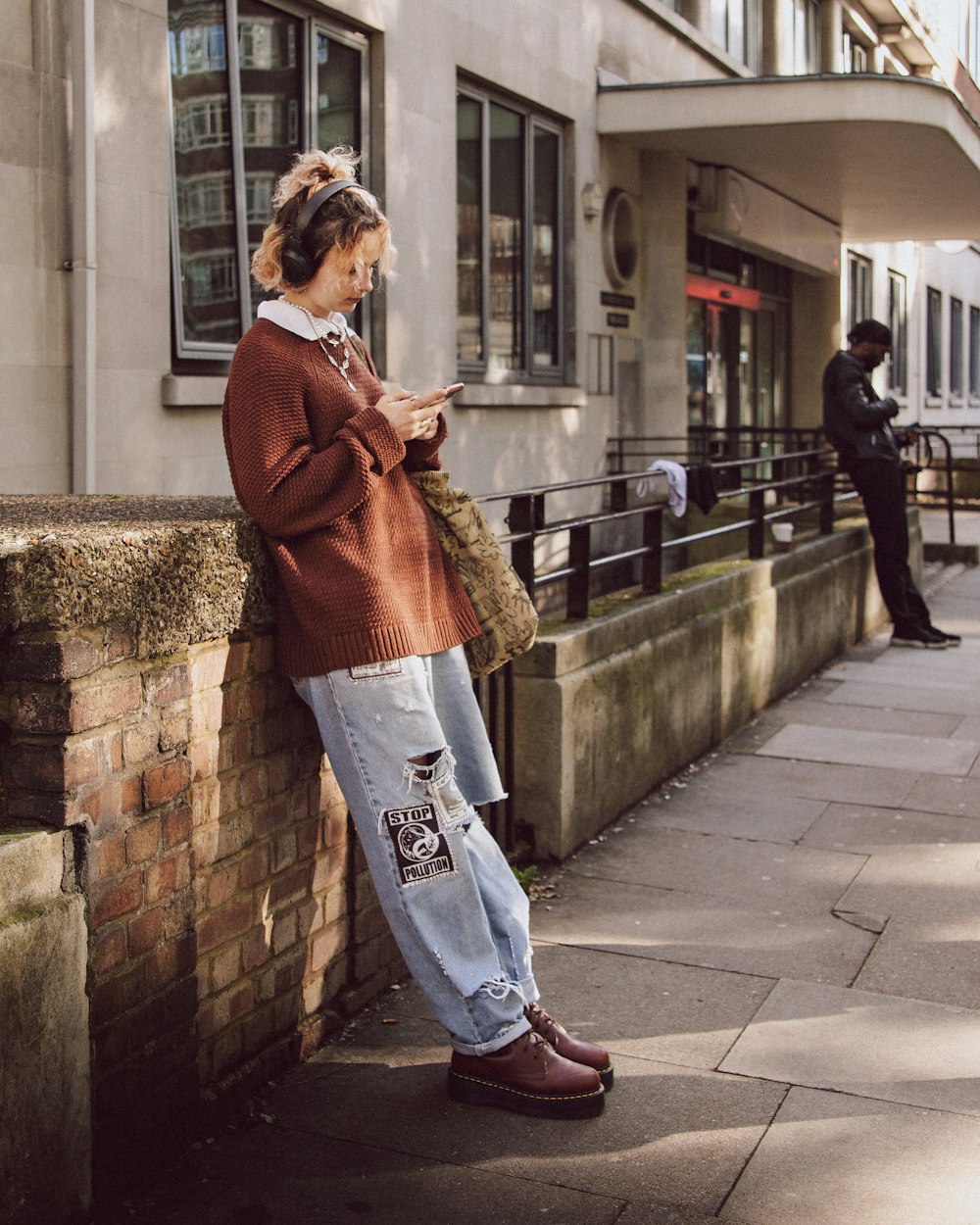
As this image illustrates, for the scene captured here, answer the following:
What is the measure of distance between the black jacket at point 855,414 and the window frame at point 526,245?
3038mm

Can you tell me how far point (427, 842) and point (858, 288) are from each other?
24527 millimetres

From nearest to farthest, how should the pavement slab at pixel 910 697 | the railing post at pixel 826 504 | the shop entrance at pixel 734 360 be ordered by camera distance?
1. the pavement slab at pixel 910 697
2. the railing post at pixel 826 504
3. the shop entrance at pixel 734 360

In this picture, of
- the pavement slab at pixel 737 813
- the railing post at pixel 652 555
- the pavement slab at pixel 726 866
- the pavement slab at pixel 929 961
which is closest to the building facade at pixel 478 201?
the railing post at pixel 652 555

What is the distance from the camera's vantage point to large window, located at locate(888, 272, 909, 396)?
95.1 feet

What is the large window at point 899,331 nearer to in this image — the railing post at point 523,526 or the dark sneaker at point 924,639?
the dark sneaker at point 924,639

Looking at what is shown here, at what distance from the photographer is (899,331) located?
2977 centimetres

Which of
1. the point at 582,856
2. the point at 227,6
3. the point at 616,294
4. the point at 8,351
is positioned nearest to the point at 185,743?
the point at 582,856

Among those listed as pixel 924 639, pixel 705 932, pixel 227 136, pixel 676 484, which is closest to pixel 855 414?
pixel 924 639

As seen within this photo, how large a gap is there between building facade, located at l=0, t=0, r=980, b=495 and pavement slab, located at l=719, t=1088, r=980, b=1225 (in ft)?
17.0

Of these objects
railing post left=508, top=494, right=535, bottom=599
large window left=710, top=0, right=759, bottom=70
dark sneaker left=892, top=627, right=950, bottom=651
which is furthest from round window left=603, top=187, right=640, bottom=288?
railing post left=508, top=494, right=535, bottom=599

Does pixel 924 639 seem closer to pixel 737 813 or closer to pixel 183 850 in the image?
pixel 737 813

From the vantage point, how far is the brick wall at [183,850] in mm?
2863

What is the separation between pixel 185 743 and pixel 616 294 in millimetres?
12273

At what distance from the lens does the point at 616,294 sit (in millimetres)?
14891
